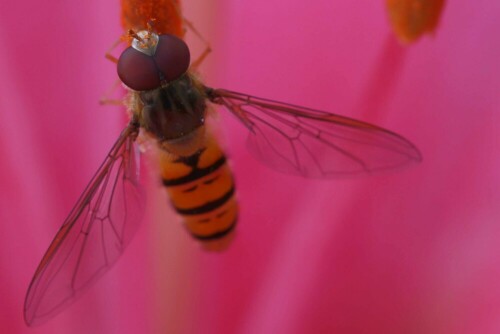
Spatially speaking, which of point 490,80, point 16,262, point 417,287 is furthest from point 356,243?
point 16,262

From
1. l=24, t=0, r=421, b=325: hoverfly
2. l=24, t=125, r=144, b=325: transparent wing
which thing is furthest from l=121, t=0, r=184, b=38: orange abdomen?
l=24, t=125, r=144, b=325: transparent wing

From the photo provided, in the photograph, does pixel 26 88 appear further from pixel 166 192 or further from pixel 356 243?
pixel 356 243

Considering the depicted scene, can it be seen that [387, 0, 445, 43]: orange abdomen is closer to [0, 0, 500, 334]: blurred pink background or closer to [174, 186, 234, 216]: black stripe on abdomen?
[0, 0, 500, 334]: blurred pink background

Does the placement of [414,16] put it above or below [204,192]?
above

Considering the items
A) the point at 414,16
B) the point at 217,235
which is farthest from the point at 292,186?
the point at 414,16

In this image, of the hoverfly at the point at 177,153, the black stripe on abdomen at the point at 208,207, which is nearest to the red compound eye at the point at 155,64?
the hoverfly at the point at 177,153

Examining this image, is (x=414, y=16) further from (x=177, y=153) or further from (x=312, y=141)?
(x=177, y=153)
